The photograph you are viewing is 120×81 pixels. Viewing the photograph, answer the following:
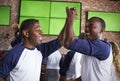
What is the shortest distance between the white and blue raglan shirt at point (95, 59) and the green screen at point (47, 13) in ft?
17.0

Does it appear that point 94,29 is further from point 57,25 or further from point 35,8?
point 35,8

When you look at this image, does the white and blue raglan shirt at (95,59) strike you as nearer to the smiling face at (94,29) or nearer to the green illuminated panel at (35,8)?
the smiling face at (94,29)

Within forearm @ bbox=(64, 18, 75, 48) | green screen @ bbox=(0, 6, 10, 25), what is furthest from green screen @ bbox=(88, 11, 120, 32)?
forearm @ bbox=(64, 18, 75, 48)

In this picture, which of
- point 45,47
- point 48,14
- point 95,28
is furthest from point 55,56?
point 48,14

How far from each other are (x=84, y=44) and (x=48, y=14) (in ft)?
18.0

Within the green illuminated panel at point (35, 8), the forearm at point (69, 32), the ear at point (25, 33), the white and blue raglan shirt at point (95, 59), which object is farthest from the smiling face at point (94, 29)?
the green illuminated panel at point (35, 8)

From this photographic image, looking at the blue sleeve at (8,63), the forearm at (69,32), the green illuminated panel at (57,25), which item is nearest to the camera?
the forearm at (69,32)

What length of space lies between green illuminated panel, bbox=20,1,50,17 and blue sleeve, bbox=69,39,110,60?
17.7 ft

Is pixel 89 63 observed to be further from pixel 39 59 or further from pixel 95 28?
pixel 39 59

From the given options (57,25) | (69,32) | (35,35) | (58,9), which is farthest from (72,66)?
(58,9)

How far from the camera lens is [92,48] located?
2.13 meters

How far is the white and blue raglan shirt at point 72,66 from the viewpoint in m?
3.64

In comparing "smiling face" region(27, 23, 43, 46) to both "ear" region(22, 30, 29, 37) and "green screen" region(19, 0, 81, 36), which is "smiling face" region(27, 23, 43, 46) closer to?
"ear" region(22, 30, 29, 37)

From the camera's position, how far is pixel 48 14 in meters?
7.50
